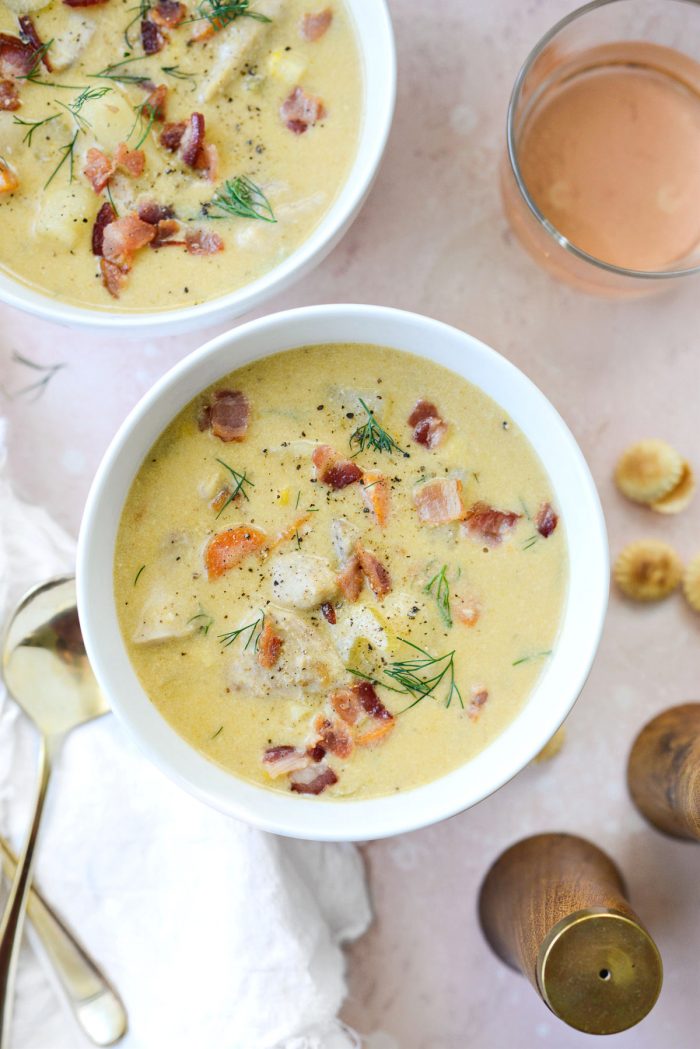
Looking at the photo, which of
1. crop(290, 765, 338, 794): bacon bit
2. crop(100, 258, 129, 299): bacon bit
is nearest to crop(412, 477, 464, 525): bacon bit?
crop(290, 765, 338, 794): bacon bit

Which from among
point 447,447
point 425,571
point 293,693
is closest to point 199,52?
point 447,447

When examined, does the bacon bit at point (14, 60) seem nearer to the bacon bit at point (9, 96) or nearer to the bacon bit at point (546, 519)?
the bacon bit at point (9, 96)

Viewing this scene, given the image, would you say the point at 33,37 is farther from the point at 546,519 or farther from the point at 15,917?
the point at 15,917

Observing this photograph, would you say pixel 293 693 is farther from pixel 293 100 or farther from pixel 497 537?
pixel 293 100

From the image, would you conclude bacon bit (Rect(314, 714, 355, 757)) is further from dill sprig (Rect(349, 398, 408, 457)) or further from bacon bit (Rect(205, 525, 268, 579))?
dill sprig (Rect(349, 398, 408, 457))

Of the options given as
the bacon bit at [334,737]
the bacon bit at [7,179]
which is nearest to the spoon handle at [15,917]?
the bacon bit at [334,737]

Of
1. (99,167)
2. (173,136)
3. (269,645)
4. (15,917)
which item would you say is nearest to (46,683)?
(15,917)

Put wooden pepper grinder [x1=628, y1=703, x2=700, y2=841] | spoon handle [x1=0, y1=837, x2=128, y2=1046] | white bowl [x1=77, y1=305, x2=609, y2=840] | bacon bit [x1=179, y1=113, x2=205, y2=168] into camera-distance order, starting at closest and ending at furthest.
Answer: white bowl [x1=77, y1=305, x2=609, y2=840] < bacon bit [x1=179, y1=113, x2=205, y2=168] < wooden pepper grinder [x1=628, y1=703, x2=700, y2=841] < spoon handle [x1=0, y1=837, x2=128, y2=1046]
